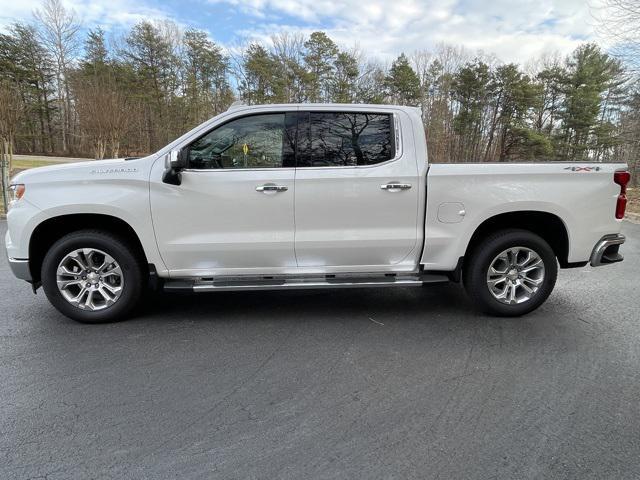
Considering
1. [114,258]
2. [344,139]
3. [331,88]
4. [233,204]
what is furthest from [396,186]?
[331,88]

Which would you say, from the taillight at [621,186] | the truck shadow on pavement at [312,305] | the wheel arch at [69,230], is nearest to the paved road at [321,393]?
the truck shadow on pavement at [312,305]

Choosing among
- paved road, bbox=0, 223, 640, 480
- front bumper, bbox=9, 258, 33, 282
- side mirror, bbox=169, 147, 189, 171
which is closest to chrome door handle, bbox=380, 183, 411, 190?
paved road, bbox=0, 223, 640, 480

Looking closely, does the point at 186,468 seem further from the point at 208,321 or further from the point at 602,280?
the point at 602,280

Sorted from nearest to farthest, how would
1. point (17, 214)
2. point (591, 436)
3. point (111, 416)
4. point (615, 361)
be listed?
1. point (591, 436)
2. point (111, 416)
3. point (615, 361)
4. point (17, 214)

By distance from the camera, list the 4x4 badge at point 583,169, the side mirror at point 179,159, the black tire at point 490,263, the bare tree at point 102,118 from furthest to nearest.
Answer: the bare tree at point 102,118
the black tire at point 490,263
the 4x4 badge at point 583,169
the side mirror at point 179,159

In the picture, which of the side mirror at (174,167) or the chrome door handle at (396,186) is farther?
the chrome door handle at (396,186)

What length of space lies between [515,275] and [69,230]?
4.51 m

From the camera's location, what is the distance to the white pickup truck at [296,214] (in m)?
3.84

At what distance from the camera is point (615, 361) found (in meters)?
3.32

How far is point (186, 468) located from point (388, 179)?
2.86 meters

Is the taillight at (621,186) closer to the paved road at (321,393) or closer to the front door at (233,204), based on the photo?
the paved road at (321,393)

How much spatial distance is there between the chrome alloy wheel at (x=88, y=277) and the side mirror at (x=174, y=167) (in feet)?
3.18

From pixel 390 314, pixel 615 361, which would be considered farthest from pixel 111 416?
pixel 615 361

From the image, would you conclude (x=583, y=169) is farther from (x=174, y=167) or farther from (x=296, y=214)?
(x=174, y=167)
